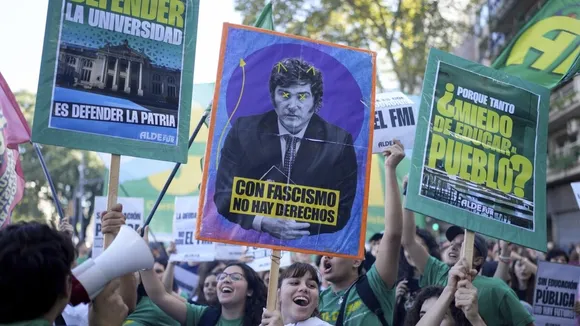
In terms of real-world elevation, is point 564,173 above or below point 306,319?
above

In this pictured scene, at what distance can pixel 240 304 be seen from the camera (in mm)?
5082

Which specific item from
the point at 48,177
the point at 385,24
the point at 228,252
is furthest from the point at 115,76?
the point at 385,24

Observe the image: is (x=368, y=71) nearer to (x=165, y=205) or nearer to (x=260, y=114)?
(x=260, y=114)

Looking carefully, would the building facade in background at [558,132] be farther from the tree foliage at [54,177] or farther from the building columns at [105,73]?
the tree foliage at [54,177]

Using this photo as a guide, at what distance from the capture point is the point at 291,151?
4.43 m

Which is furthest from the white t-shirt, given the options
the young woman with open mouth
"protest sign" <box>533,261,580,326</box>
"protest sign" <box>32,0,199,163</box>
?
"protest sign" <box>533,261,580,326</box>

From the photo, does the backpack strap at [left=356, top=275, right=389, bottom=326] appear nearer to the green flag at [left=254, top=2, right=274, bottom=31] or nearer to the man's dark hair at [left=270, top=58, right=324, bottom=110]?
the man's dark hair at [left=270, top=58, right=324, bottom=110]

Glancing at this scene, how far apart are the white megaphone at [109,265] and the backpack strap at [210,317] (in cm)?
175

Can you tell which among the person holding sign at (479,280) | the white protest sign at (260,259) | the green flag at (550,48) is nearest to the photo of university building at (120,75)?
the person holding sign at (479,280)

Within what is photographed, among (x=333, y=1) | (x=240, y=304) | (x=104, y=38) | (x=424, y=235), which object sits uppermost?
(x=333, y=1)

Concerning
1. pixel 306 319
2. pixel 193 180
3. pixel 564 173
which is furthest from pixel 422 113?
pixel 564 173

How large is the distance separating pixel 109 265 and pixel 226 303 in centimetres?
202

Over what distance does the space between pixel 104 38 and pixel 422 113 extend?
6.11 feet

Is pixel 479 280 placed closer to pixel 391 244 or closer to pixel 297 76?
pixel 391 244
